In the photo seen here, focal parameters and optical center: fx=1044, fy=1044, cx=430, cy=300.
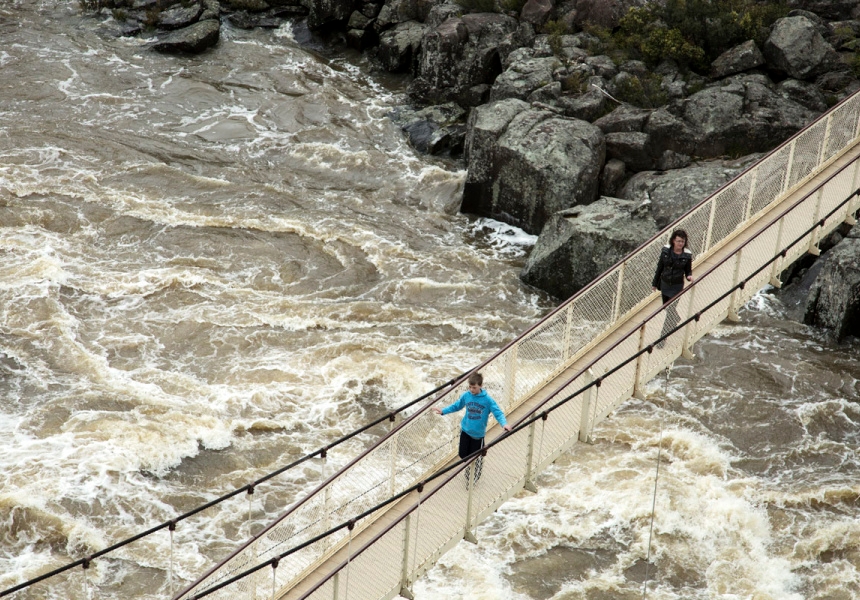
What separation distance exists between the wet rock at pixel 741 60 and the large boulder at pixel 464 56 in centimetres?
651

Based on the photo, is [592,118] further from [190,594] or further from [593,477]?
[190,594]

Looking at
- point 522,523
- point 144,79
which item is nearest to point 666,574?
point 522,523

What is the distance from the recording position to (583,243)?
69.9ft

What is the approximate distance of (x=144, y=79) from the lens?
1291 inches

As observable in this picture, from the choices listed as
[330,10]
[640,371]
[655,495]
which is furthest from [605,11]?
[640,371]

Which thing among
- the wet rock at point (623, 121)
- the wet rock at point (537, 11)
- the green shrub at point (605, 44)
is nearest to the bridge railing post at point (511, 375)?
the wet rock at point (623, 121)

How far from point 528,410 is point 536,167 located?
461 inches

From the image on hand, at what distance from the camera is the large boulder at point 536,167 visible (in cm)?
2372

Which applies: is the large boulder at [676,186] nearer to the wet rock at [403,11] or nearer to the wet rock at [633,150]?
the wet rock at [633,150]

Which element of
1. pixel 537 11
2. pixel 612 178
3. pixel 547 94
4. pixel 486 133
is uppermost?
pixel 537 11

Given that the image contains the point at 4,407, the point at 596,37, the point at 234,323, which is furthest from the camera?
the point at 596,37

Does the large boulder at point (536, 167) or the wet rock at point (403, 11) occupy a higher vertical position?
the wet rock at point (403, 11)

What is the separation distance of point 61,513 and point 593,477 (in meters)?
7.99

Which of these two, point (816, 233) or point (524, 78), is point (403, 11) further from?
point (816, 233)
